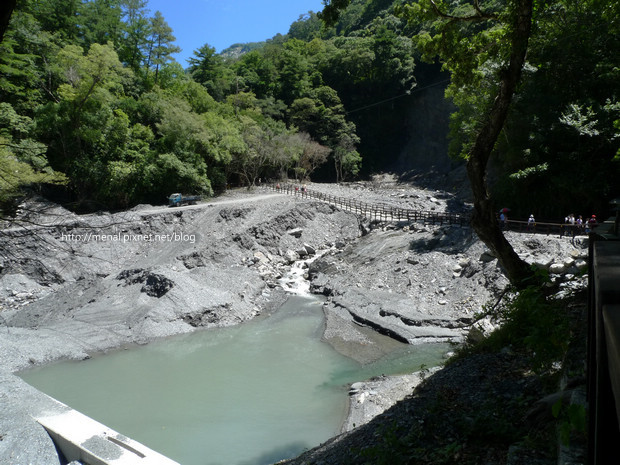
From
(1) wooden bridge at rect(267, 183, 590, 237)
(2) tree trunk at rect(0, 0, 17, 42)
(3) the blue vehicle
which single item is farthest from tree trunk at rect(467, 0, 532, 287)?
(3) the blue vehicle

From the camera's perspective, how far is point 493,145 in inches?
291

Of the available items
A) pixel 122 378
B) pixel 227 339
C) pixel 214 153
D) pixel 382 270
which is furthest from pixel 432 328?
pixel 214 153

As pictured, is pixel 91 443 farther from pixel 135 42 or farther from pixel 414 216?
pixel 135 42

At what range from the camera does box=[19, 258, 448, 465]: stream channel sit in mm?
10523

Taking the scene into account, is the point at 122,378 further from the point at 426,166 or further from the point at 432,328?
the point at 426,166

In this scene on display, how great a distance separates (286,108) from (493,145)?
139 ft

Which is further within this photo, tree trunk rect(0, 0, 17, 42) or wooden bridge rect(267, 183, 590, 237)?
wooden bridge rect(267, 183, 590, 237)

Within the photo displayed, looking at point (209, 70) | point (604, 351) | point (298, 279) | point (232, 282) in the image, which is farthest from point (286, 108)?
point (604, 351)

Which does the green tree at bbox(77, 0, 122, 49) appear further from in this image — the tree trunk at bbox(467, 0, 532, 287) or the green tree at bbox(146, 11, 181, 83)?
the tree trunk at bbox(467, 0, 532, 287)

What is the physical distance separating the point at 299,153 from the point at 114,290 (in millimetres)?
25318

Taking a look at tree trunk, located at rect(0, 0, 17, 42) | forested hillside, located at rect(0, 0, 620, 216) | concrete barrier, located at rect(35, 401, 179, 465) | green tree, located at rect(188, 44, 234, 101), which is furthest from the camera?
green tree, located at rect(188, 44, 234, 101)

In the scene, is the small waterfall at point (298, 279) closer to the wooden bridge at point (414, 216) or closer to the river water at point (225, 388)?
the river water at point (225, 388)

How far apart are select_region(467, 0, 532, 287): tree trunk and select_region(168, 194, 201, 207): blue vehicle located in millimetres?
26133

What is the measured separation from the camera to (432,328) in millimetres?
16438
